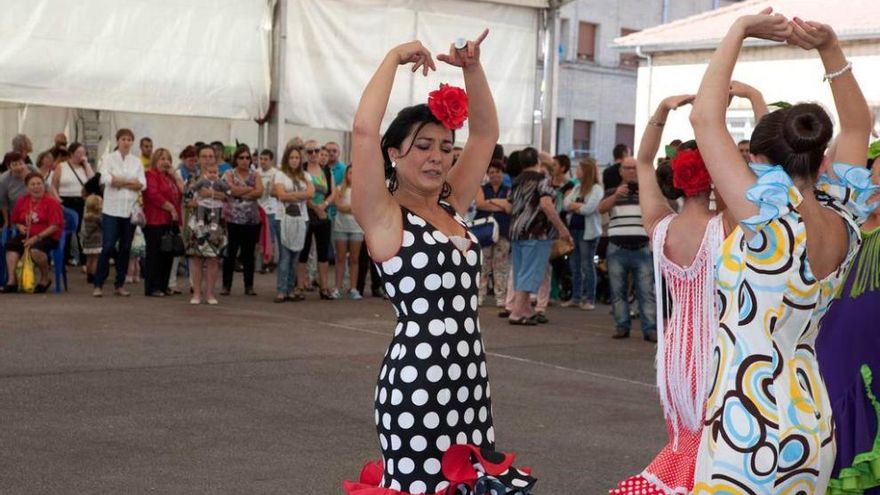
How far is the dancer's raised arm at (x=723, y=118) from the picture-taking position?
11.9 ft

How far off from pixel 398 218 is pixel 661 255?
5.67ft

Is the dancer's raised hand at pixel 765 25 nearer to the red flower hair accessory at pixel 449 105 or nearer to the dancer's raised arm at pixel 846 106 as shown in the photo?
the dancer's raised arm at pixel 846 106

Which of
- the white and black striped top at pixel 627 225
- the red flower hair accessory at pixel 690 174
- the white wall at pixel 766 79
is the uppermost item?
the white wall at pixel 766 79

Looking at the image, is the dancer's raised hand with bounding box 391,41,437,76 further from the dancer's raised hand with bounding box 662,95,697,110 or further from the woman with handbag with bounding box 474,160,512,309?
the woman with handbag with bounding box 474,160,512,309

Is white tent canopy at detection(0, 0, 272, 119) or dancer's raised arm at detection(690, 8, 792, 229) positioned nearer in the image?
dancer's raised arm at detection(690, 8, 792, 229)

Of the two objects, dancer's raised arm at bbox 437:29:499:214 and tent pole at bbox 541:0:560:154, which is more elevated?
tent pole at bbox 541:0:560:154

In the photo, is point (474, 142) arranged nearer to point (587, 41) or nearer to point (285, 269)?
point (285, 269)

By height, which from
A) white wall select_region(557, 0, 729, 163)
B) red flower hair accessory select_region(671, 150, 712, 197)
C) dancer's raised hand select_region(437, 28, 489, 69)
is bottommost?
red flower hair accessory select_region(671, 150, 712, 197)

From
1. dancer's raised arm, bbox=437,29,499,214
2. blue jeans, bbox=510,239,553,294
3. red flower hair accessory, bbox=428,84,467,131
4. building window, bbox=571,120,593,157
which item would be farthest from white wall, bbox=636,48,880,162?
red flower hair accessory, bbox=428,84,467,131

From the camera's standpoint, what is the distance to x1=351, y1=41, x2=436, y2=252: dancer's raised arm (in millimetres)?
4035

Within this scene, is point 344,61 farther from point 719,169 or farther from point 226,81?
point 719,169

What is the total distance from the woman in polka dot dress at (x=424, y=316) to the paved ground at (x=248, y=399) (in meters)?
2.56

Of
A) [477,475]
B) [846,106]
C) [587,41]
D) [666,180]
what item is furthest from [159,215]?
[587,41]

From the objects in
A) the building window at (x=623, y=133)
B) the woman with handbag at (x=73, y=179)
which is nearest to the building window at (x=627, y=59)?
the building window at (x=623, y=133)
